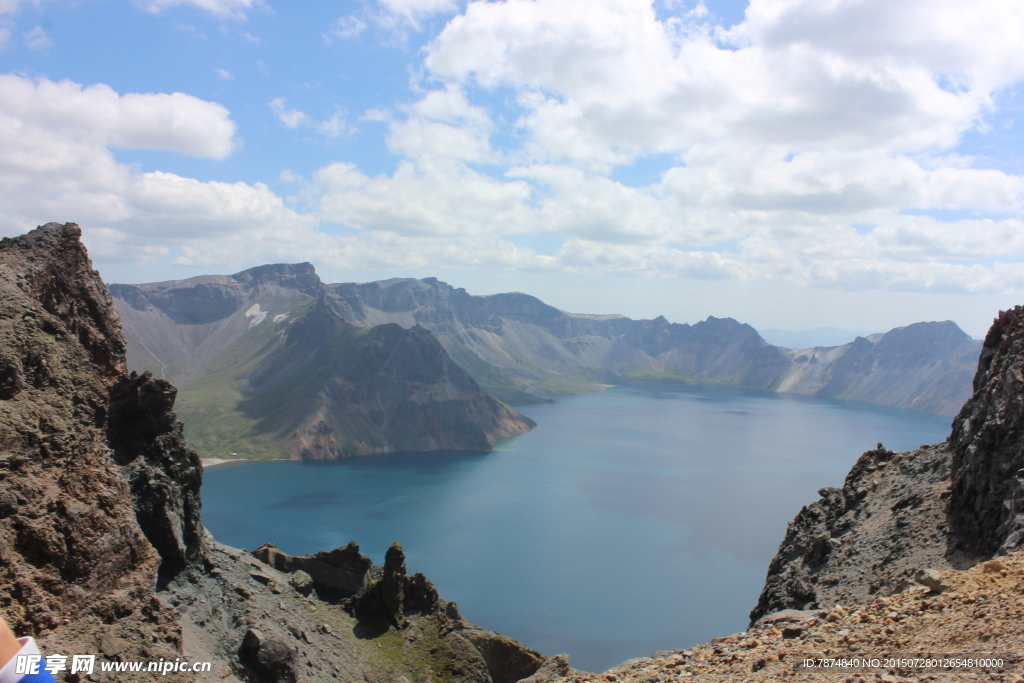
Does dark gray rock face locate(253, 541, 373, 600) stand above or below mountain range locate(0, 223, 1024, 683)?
below

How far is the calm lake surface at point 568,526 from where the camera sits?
270ft

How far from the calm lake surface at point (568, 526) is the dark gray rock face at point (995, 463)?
2033 inches

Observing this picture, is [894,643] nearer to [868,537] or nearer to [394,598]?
[868,537]

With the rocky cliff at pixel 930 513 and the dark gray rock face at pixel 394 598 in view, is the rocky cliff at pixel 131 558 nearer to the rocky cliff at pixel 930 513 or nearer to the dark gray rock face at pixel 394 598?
the dark gray rock face at pixel 394 598

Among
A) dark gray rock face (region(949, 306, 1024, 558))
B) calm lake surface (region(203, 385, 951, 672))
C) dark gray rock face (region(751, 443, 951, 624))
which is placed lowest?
calm lake surface (region(203, 385, 951, 672))

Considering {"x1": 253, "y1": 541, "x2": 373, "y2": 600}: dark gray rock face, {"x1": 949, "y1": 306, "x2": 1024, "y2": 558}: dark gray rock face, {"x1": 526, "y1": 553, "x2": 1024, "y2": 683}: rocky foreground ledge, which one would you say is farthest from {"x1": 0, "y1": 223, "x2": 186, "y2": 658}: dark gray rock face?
{"x1": 949, "y1": 306, "x2": 1024, "y2": 558}: dark gray rock face

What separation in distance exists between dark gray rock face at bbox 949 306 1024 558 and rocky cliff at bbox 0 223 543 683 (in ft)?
102


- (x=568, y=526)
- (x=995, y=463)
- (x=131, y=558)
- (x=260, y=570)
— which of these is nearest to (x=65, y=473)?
(x=131, y=558)

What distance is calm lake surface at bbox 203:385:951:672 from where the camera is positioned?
270ft

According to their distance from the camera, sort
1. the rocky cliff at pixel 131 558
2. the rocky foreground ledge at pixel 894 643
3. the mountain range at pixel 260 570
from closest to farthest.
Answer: the rocky foreground ledge at pixel 894 643 → the mountain range at pixel 260 570 → the rocky cliff at pixel 131 558

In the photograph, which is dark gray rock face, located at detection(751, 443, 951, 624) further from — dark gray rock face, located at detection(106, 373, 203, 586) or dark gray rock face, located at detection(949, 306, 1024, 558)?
dark gray rock face, located at detection(106, 373, 203, 586)

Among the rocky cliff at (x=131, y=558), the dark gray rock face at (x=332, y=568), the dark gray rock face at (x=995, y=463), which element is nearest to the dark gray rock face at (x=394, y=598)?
the rocky cliff at (x=131, y=558)

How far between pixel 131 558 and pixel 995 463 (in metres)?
36.8

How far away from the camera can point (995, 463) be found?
24703 millimetres
